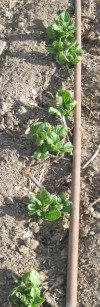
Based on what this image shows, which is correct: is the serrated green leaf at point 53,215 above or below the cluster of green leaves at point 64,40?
below

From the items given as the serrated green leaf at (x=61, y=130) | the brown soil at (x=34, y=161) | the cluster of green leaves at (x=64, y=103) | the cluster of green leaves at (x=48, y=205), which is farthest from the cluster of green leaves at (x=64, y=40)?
the cluster of green leaves at (x=48, y=205)

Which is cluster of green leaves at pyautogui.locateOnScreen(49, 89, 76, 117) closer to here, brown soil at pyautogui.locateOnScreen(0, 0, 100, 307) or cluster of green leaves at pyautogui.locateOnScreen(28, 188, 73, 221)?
brown soil at pyautogui.locateOnScreen(0, 0, 100, 307)

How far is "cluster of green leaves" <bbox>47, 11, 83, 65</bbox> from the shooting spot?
13.6 feet

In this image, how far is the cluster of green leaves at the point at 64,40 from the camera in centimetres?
414

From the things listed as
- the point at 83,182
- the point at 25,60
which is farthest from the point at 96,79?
the point at 83,182

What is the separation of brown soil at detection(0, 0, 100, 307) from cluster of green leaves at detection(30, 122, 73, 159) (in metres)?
0.08

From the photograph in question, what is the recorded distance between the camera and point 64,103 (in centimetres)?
384

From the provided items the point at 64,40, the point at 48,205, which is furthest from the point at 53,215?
the point at 64,40

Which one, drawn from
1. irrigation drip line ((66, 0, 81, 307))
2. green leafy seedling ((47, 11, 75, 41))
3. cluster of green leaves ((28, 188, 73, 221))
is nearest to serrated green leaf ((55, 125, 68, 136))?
irrigation drip line ((66, 0, 81, 307))

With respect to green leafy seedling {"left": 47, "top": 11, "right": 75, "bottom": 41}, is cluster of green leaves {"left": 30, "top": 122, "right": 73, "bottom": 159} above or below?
below

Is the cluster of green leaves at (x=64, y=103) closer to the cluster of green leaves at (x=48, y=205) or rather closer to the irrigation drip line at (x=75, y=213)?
the irrigation drip line at (x=75, y=213)

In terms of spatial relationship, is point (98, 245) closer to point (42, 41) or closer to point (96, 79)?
point (96, 79)

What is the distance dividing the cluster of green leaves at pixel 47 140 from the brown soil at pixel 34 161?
85 mm

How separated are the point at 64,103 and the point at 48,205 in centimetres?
86
